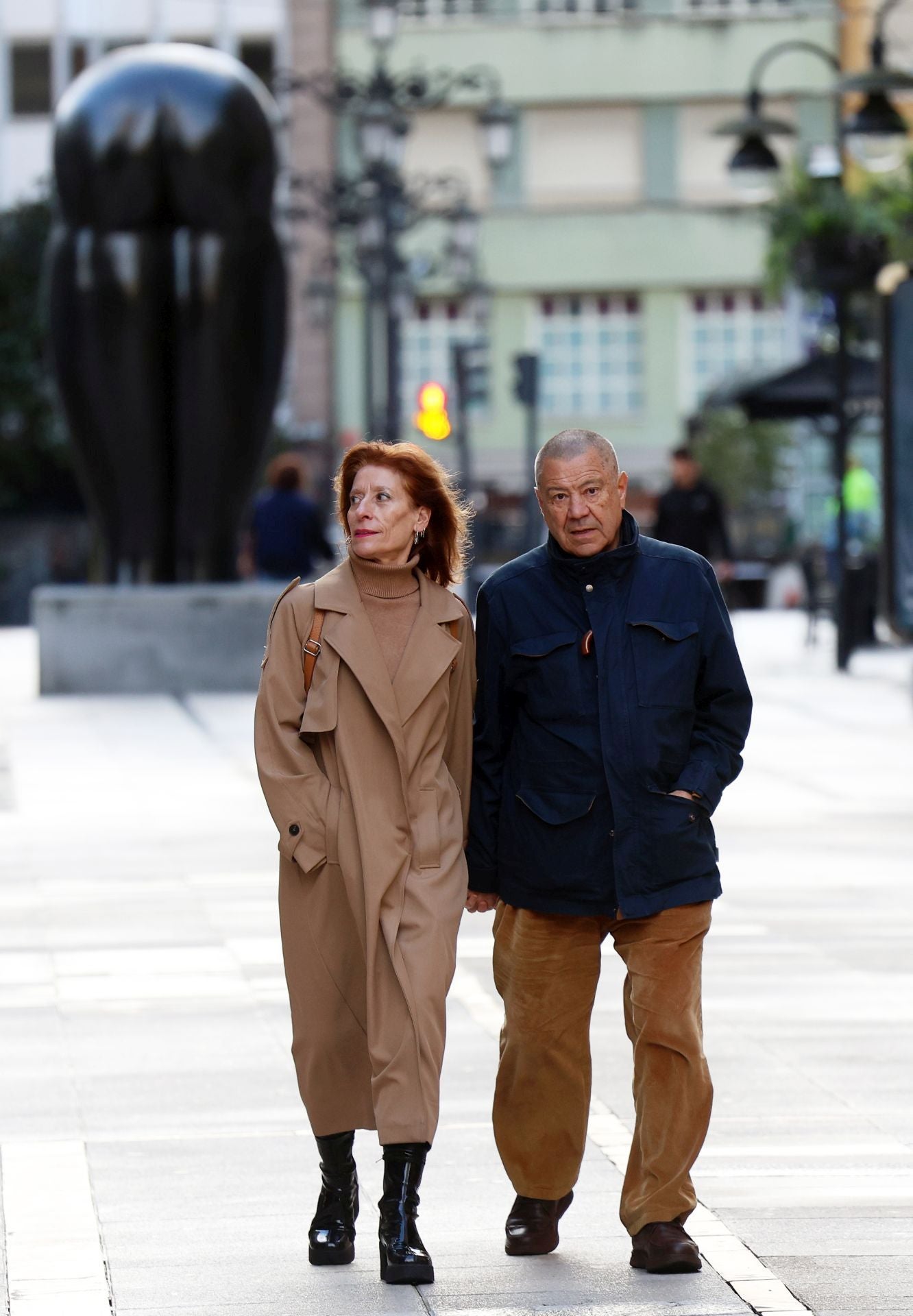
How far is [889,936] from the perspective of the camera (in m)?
8.75

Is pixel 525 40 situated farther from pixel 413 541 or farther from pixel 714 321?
pixel 413 541

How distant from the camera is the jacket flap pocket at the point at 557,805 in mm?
4934

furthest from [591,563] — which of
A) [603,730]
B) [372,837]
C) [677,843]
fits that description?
[372,837]

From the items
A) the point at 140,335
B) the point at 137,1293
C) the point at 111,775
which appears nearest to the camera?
the point at 137,1293

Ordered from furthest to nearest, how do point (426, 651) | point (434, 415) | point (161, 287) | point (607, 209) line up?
point (607, 209) → point (434, 415) → point (161, 287) → point (426, 651)

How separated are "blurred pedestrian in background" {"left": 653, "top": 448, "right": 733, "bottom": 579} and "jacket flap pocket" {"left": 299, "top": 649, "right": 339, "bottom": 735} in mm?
15046

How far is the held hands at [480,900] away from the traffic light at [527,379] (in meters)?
20.3

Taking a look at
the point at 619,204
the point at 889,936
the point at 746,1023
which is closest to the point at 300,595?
the point at 746,1023

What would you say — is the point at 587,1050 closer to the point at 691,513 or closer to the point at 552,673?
the point at 552,673

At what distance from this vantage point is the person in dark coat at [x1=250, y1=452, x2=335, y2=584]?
19109mm

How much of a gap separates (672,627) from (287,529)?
14.3m

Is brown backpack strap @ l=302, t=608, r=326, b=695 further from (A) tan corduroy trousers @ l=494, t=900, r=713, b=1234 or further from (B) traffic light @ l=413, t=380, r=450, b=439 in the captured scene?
(B) traffic light @ l=413, t=380, r=450, b=439

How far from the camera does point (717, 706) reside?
5086 mm

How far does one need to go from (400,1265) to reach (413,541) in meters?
1.31
